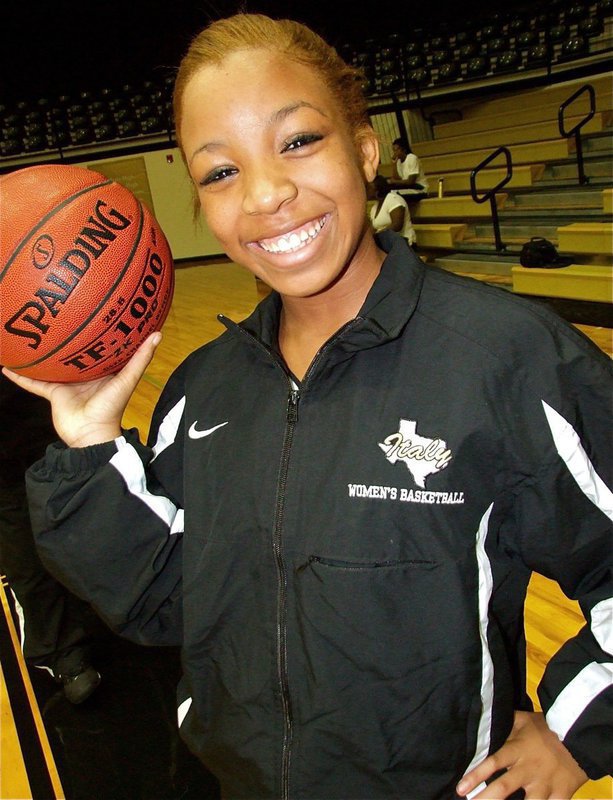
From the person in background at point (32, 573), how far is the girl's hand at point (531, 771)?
4.79ft

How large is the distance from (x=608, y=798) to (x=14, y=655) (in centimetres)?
200

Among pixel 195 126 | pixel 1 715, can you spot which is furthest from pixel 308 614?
pixel 1 715

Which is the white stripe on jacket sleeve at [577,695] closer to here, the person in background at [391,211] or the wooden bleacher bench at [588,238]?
the wooden bleacher bench at [588,238]

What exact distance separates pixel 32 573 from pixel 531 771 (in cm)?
161

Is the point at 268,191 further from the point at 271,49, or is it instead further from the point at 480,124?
the point at 480,124

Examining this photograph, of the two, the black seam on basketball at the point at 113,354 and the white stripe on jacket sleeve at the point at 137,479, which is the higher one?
the black seam on basketball at the point at 113,354

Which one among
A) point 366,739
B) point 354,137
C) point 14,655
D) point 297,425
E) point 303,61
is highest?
point 303,61

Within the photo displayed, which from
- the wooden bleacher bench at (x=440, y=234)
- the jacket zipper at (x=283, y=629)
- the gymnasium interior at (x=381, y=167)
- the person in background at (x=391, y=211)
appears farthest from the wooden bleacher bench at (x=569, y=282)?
the jacket zipper at (x=283, y=629)

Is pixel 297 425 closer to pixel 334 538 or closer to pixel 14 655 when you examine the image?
pixel 334 538

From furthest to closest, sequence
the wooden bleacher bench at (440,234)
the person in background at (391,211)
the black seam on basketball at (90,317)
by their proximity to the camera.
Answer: the wooden bleacher bench at (440,234)
the person in background at (391,211)
the black seam on basketball at (90,317)

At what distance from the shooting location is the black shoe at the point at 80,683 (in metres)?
2.06

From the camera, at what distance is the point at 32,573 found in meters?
1.99

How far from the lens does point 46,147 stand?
11047 mm

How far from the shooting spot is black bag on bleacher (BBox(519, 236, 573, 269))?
211 inches
